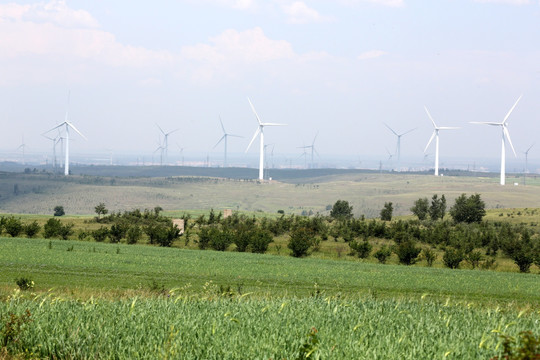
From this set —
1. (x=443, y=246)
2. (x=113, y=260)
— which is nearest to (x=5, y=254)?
(x=113, y=260)

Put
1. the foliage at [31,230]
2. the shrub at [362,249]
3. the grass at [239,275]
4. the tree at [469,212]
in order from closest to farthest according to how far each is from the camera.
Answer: the grass at [239,275], the shrub at [362,249], the foliage at [31,230], the tree at [469,212]

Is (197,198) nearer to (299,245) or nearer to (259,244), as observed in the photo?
(259,244)

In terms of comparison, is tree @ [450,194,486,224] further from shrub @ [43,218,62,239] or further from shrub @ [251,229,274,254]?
shrub @ [43,218,62,239]

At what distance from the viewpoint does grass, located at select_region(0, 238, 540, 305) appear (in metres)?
29.8

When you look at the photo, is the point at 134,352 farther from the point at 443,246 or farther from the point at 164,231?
the point at 443,246

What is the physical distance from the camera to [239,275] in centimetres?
3459

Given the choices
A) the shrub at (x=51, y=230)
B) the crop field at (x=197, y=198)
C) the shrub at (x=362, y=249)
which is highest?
the shrub at (x=51, y=230)

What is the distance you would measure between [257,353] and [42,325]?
14.7 feet

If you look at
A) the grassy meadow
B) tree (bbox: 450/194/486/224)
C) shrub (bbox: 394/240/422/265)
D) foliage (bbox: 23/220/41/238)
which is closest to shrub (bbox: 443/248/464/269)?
shrub (bbox: 394/240/422/265)

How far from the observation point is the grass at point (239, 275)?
97.8 feet

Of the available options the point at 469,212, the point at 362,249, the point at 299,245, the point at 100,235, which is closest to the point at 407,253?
the point at 362,249

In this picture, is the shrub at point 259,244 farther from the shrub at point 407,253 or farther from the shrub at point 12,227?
the shrub at point 12,227

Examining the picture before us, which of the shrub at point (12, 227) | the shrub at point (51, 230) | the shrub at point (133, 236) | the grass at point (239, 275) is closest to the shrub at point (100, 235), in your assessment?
the shrub at point (133, 236)

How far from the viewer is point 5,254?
127 ft
